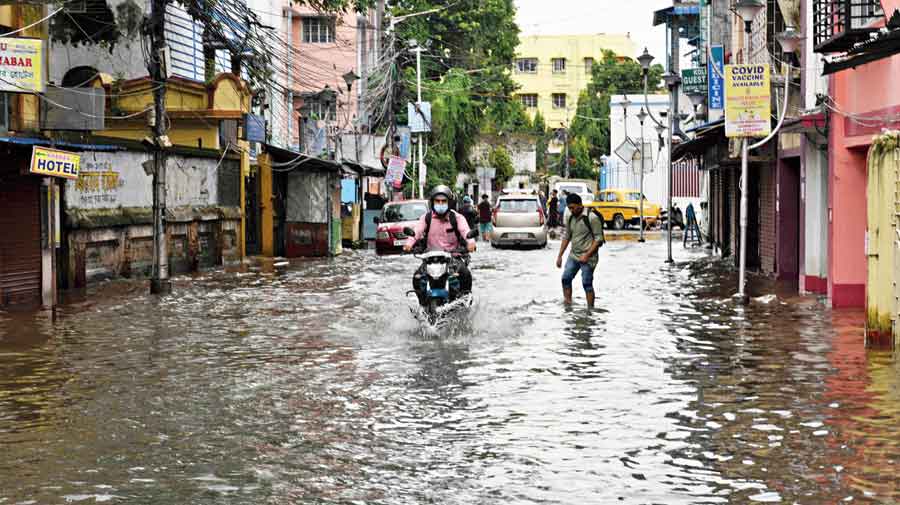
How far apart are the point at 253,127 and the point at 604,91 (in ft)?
206

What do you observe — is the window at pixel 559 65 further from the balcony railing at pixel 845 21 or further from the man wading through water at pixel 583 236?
the man wading through water at pixel 583 236

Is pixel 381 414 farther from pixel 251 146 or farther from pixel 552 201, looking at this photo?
pixel 552 201

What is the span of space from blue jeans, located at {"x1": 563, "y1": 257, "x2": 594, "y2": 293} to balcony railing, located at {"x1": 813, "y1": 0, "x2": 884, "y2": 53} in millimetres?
4621

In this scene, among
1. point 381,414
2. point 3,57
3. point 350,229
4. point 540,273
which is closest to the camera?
point 381,414

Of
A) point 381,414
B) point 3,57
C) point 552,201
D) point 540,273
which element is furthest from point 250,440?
→ point 552,201

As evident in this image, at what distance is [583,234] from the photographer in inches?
801

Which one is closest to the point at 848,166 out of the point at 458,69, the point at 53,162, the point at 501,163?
the point at 53,162

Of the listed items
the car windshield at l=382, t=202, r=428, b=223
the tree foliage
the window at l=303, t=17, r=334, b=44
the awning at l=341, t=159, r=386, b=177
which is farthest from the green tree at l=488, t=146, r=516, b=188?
the car windshield at l=382, t=202, r=428, b=223

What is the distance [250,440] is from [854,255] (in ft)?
44.0

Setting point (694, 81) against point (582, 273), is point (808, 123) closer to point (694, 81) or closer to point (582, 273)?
point (582, 273)

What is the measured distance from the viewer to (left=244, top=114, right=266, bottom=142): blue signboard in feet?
120

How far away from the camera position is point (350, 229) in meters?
47.6

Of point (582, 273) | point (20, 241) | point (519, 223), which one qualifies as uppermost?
point (20, 241)

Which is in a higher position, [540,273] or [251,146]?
[251,146]
